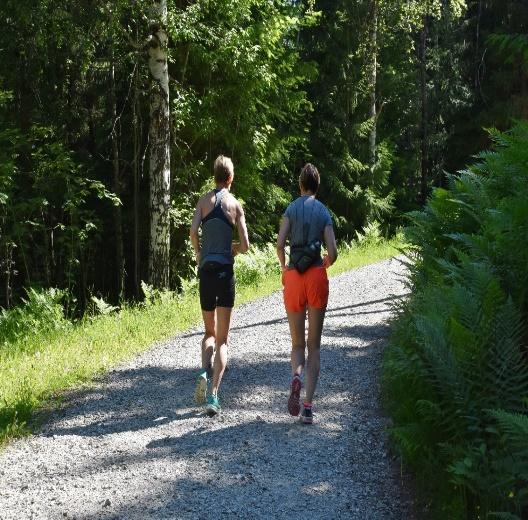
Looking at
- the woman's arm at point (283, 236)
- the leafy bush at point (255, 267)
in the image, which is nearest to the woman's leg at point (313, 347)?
the woman's arm at point (283, 236)

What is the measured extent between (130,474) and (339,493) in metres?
1.56

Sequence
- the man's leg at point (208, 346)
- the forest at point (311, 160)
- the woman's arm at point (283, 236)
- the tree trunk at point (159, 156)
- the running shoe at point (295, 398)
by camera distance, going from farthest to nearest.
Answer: the tree trunk at point (159, 156), the man's leg at point (208, 346), the woman's arm at point (283, 236), the running shoe at point (295, 398), the forest at point (311, 160)

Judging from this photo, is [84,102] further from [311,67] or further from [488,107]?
[488,107]

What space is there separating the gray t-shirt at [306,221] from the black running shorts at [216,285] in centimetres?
78

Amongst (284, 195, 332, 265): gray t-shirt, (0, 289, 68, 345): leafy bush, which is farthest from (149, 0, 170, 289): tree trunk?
(284, 195, 332, 265): gray t-shirt

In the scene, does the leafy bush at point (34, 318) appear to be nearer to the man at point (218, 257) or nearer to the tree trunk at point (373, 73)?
the man at point (218, 257)

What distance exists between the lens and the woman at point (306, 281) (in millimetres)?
6473

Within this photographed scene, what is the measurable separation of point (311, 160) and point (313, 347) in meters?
20.7

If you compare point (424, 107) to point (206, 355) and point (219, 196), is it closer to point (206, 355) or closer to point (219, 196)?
point (219, 196)

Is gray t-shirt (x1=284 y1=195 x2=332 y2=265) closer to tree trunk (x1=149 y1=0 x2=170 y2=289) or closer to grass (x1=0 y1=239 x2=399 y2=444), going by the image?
grass (x1=0 y1=239 x2=399 y2=444)

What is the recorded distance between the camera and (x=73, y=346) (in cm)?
962

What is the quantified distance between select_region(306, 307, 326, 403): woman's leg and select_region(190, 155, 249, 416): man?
2.84 feet

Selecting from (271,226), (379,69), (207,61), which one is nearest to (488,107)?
(379,69)

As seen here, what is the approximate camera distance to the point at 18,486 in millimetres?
5398
